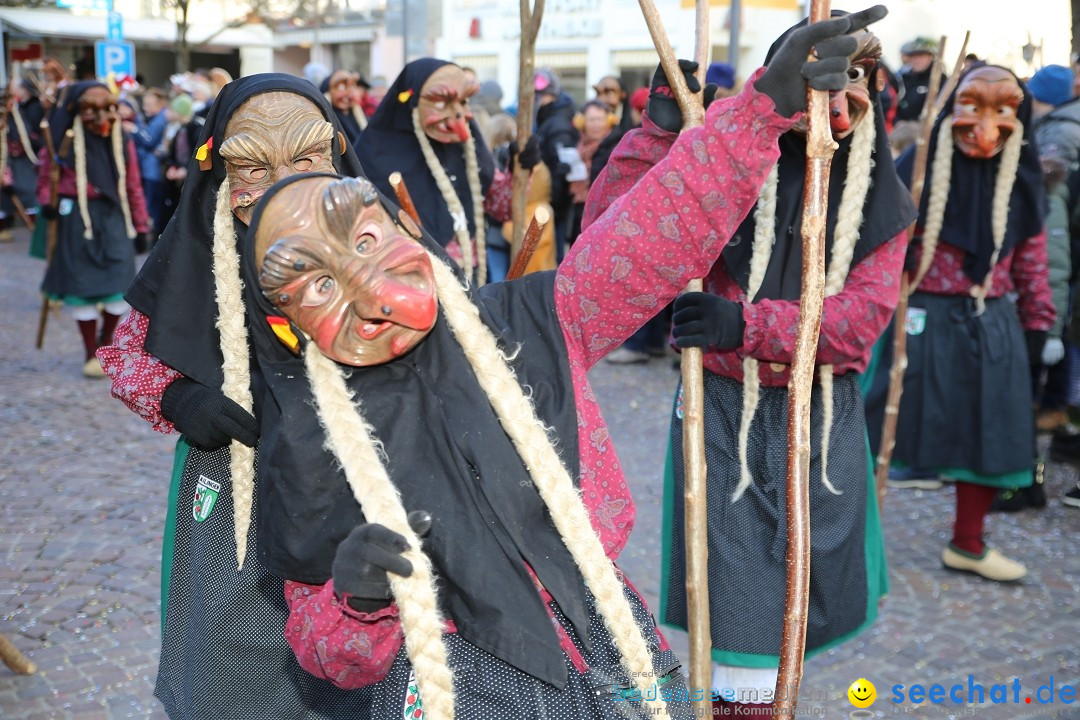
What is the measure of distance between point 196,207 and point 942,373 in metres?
3.65

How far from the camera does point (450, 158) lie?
5566 mm

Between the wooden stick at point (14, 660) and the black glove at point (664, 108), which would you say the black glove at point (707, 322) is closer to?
the black glove at point (664, 108)

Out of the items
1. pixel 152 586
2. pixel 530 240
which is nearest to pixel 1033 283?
pixel 530 240

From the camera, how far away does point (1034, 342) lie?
5.04 metres

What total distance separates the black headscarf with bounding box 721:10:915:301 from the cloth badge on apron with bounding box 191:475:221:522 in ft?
5.04

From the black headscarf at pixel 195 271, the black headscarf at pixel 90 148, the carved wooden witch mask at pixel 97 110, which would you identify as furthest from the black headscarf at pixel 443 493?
the black headscarf at pixel 90 148

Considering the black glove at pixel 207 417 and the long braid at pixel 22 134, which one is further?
the long braid at pixel 22 134

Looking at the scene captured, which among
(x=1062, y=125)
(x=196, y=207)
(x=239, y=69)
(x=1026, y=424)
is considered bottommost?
(x=1026, y=424)

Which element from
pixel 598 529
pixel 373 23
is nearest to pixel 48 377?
pixel 598 529

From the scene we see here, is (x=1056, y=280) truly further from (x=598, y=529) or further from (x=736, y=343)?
(x=598, y=529)

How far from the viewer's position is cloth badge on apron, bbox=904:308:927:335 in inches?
192

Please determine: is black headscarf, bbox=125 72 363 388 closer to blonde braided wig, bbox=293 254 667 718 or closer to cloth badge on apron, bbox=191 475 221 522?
cloth badge on apron, bbox=191 475 221 522

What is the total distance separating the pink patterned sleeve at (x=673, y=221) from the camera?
170 cm

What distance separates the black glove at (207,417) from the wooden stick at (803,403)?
119 cm
